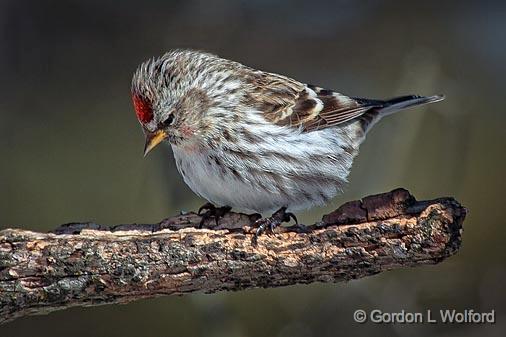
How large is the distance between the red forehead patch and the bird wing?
414 millimetres

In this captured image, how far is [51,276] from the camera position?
105 inches

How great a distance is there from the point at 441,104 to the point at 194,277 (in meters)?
2.20

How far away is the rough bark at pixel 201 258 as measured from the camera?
2.64m

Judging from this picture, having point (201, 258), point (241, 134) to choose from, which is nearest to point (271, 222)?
point (201, 258)

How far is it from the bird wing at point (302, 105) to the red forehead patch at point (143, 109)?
414 mm

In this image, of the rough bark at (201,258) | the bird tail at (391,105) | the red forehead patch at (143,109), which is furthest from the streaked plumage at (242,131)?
the rough bark at (201,258)

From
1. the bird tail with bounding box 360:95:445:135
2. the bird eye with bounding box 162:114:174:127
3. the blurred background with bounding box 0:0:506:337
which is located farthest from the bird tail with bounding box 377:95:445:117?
the bird eye with bounding box 162:114:174:127

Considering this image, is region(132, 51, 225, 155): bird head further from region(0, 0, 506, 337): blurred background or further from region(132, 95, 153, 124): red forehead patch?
region(0, 0, 506, 337): blurred background

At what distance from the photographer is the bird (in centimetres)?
325

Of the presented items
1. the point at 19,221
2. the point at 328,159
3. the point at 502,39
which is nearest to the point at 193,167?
the point at 328,159

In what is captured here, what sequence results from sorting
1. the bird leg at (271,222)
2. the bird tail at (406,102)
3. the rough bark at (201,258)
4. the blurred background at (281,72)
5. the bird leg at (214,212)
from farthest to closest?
the blurred background at (281,72) → the bird tail at (406,102) → the bird leg at (214,212) → the bird leg at (271,222) → the rough bark at (201,258)

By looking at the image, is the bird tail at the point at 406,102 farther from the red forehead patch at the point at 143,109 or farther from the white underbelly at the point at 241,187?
the red forehead patch at the point at 143,109

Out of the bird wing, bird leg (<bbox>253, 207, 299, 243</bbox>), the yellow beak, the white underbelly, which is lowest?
bird leg (<bbox>253, 207, 299, 243</bbox>)

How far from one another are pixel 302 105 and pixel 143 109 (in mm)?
643
